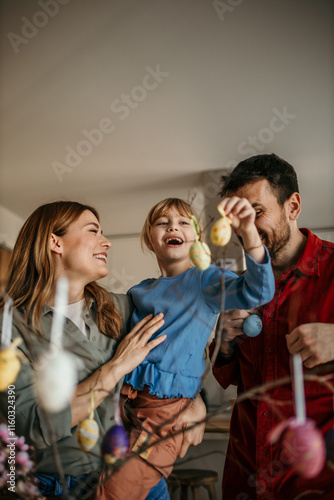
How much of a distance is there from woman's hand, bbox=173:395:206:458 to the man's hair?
0.32 meters

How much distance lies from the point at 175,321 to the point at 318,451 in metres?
0.33

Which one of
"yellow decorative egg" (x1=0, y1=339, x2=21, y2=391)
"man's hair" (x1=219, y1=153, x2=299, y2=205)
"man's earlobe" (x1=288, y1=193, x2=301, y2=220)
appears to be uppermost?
"man's hair" (x1=219, y1=153, x2=299, y2=205)

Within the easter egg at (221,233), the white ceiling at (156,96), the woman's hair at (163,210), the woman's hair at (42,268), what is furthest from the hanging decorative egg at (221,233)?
the white ceiling at (156,96)

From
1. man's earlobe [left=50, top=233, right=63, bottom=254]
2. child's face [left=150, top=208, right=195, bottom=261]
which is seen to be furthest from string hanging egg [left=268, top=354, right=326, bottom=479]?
man's earlobe [left=50, top=233, right=63, bottom=254]

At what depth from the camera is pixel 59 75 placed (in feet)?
4.09

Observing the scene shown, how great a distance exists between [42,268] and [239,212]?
15.4 inches

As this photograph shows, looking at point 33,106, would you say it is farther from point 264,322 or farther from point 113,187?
point 264,322

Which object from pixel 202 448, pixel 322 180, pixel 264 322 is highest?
pixel 322 180

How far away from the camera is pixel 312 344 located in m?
0.51

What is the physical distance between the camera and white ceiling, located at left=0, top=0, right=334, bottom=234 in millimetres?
990

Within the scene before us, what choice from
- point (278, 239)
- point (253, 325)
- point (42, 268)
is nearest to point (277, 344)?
point (253, 325)

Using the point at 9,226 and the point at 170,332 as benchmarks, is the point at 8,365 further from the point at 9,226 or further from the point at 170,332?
the point at 9,226

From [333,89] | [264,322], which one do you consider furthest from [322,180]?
[264,322]

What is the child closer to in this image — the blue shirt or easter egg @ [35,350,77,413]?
the blue shirt
